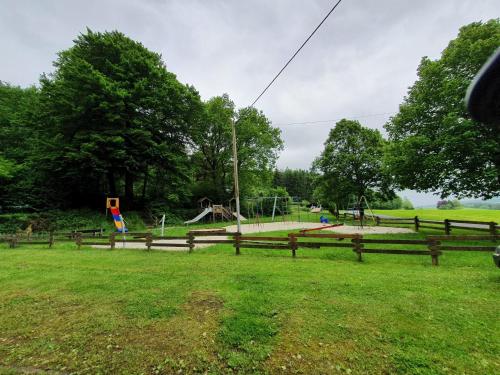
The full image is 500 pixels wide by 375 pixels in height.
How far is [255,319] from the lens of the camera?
405cm

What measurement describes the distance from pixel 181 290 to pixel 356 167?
20620mm

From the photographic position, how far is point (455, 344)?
3221 millimetres

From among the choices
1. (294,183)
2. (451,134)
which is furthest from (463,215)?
(294,183)

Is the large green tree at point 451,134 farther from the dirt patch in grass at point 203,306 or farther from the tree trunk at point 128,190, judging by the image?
the tree trunk at point 128,190

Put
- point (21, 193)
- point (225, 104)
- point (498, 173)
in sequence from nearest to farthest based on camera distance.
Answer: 1. point (498, 173)
2. point (21, 193)
3. point (225, 104)

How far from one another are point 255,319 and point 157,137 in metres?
22.1

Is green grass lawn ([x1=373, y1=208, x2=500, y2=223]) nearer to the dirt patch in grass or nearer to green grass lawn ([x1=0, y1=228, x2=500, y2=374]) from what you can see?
green grass lawn ([x1=0, y1=228, x2=500, y2=374])

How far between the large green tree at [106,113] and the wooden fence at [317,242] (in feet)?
22.8

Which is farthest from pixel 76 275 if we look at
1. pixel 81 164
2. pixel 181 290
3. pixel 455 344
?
pixel 81 164

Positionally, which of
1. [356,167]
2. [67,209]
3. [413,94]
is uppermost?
[413,94]

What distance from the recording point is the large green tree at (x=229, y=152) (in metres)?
31.0

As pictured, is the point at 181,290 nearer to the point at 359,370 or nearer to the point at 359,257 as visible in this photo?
the point at 359,370

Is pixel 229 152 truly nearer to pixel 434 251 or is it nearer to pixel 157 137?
pixel 157 137

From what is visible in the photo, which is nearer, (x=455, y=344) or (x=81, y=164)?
(x=455, y=344)
